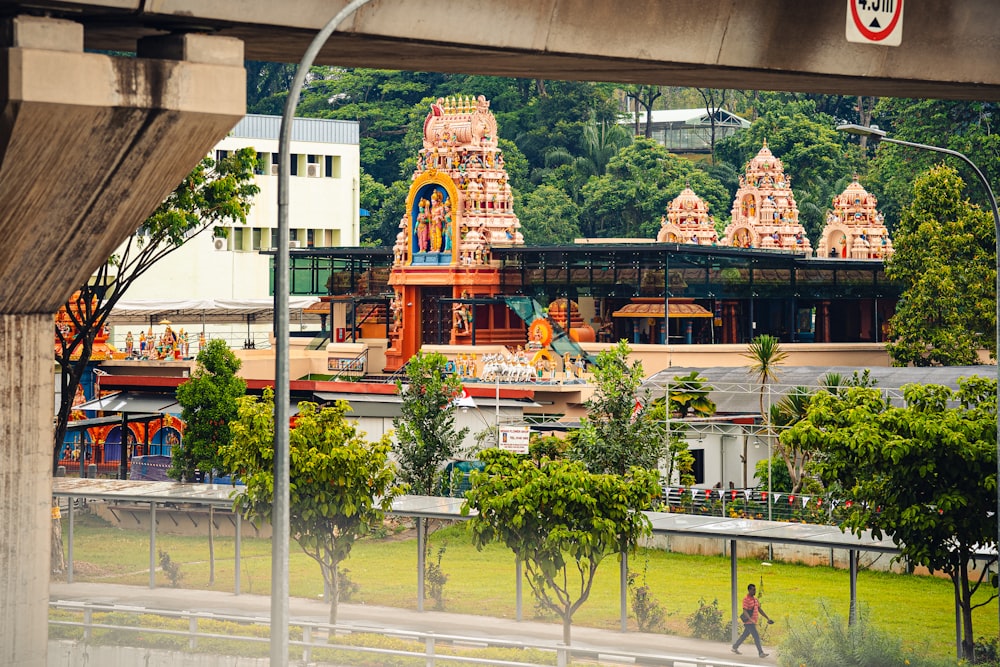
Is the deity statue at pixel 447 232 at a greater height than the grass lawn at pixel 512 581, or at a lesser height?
greater

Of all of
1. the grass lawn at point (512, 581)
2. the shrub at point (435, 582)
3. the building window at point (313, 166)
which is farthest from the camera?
the building window at point (313, 166)

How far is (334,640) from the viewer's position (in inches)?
1064

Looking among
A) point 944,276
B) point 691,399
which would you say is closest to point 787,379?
point 691,399

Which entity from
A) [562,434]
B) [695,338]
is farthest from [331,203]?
[562,434]

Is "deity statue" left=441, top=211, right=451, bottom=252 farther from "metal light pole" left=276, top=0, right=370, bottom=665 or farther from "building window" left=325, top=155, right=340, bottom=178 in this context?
"metal light pole" left=276, top=0, right=370, bottom=665

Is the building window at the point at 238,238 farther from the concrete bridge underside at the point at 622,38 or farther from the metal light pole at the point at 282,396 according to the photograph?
the metal light pole at the point at 282,396

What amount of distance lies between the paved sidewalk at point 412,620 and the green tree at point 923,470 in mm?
3942

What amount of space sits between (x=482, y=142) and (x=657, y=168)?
3989 centimetres

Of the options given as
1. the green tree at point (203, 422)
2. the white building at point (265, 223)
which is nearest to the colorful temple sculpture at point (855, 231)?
the white building at point (265, 223)

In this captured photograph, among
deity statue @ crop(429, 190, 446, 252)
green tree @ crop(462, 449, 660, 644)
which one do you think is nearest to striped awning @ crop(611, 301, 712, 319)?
deity statue @ crop(429, 190, 446, 252)

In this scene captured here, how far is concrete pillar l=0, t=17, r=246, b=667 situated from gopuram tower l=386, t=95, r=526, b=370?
43753 mm

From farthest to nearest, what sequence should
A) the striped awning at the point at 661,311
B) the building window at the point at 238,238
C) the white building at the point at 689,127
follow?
the white building at the point at 689,127 → the building window at the point at 238,238 → the striped awning at the point at 661,311

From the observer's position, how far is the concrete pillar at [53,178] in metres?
14.2

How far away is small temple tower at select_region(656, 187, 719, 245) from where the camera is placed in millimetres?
72438
